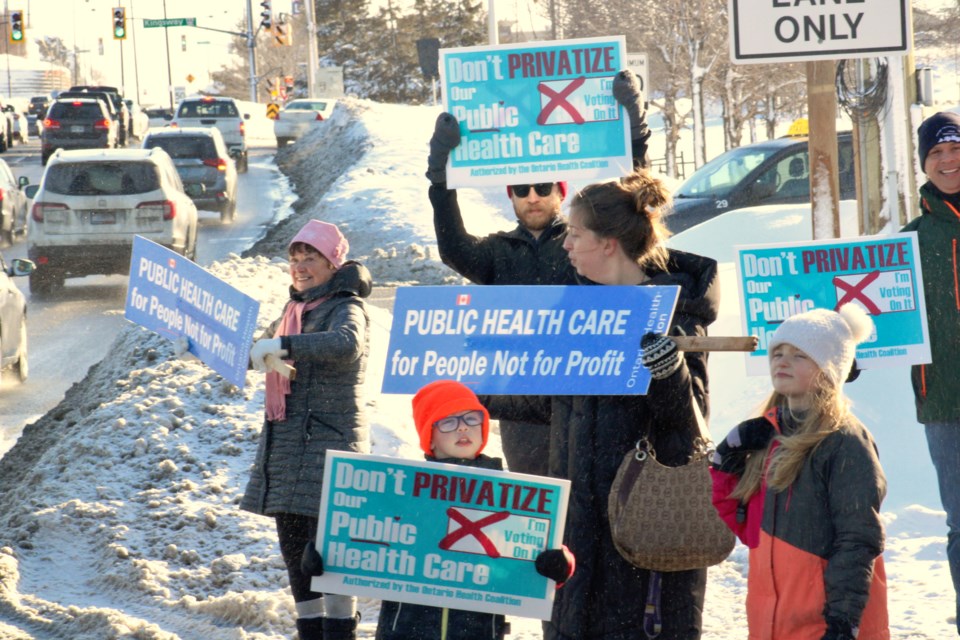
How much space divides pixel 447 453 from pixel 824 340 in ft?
3.43

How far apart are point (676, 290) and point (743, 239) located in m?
9.88

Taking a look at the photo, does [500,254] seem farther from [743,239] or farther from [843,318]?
[743,239]

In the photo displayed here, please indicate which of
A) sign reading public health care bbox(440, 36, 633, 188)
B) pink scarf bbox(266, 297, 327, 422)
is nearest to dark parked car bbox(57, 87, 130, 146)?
sign reading public health care bbox(440, 36, 633, 188)

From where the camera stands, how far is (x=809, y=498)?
3.40 meters

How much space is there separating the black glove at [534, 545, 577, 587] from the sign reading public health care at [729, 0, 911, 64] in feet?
10.1

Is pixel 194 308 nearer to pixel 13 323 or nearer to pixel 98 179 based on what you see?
pixel 13 323

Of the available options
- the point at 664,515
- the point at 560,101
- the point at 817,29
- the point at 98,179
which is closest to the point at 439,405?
the point at 664,515

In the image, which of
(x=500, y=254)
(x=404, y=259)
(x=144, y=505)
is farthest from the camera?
(x=404, y=259)

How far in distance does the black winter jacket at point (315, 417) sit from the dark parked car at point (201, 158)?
20953 millimetres

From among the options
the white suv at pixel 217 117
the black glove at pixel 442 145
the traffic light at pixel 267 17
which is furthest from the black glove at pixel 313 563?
the traffic light at pixel 267 17

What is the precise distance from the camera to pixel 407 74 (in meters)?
75.2

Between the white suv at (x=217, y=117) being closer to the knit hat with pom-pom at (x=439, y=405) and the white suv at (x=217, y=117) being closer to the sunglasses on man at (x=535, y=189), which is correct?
the sunglasses on man at (x=535, y=189)

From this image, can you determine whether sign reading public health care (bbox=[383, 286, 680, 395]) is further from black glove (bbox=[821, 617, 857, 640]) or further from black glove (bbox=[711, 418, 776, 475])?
black glove (bbox=[821, 617, 857, 640])

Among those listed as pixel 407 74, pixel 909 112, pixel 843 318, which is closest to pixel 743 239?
pixel 909 112
